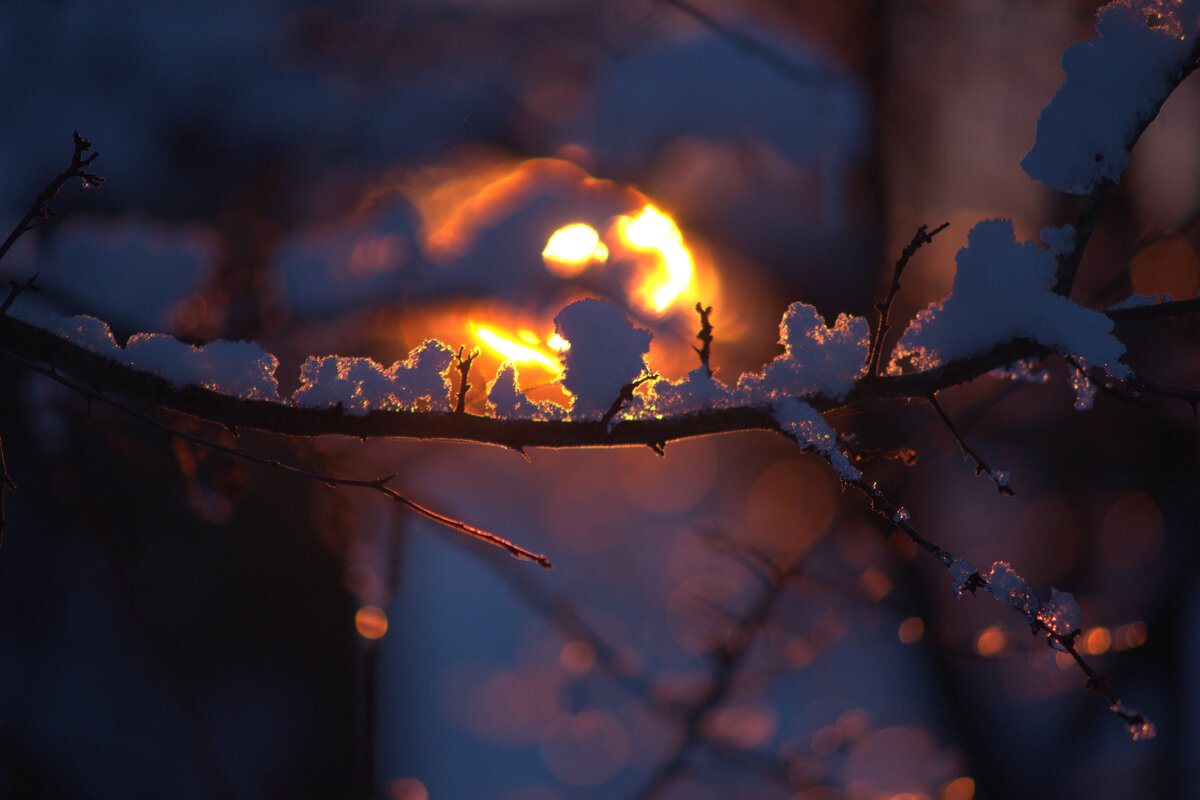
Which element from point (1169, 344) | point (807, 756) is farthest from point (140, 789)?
point (1169, 344)

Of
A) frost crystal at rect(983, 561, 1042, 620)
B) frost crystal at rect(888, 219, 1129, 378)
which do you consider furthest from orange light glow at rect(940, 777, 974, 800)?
frost crystal at rect(888, 219, 1129, 378)

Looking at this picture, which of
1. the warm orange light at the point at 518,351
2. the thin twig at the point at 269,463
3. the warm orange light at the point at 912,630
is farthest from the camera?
the warm orange light at the point at 912,630

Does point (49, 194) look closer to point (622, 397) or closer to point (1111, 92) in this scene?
point (622, 397)

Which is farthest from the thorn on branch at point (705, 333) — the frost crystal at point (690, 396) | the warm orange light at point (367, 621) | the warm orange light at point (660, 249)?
the warm orange light at point (367, 621)

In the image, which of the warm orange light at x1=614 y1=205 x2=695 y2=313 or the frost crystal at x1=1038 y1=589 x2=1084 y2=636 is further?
the warm orange light at x1=614 y1=205 x2=695 y2=313

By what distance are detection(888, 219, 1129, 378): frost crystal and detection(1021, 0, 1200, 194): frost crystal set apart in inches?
6.1

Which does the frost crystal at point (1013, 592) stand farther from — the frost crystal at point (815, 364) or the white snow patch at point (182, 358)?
the white snow patch at point (182, 358)

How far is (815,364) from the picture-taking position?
46.3 inches

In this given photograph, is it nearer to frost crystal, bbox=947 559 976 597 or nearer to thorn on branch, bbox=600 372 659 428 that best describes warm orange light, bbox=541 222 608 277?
thorn on branch, bbox=600 372 659 428

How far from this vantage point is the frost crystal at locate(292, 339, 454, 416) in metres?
1.16

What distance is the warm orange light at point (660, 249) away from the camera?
10.5 ft

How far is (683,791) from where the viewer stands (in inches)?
189

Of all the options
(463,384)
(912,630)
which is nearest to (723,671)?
(912,630)

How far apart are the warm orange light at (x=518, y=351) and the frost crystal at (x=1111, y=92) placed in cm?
112
